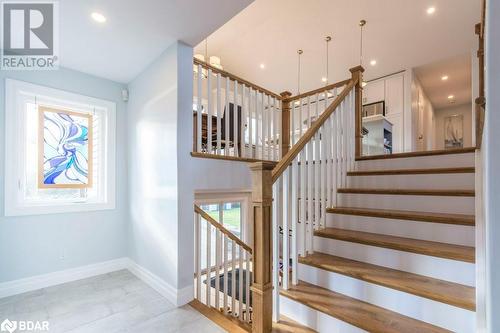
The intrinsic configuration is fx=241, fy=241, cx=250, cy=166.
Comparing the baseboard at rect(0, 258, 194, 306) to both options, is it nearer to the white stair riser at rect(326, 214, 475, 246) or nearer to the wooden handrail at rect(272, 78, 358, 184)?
the wooden handrail at rect(272, 78, 358, 184)

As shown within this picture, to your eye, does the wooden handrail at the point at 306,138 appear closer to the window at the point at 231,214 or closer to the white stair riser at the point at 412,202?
the white stair riser at the point at 412,202

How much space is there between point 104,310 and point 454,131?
9.87 metres

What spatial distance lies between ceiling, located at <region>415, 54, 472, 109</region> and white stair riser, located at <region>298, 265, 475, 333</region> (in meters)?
5.32

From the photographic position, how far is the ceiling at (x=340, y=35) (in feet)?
11.6

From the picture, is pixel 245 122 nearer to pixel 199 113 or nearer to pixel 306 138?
pixel 199 113

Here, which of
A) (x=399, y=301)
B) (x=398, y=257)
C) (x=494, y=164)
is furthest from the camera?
(x=398, y=257)

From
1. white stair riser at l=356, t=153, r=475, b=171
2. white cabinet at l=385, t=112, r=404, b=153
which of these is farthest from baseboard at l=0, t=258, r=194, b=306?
white cabinet at l=385, t=112, r=404, b=153

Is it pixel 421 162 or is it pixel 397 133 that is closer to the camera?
pixel 421 162

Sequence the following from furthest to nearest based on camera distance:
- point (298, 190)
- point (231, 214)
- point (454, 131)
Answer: point (454, 131), point (231, 214), point (298, 190)

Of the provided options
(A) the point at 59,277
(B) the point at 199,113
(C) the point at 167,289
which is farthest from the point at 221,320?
(A) the point at 59,277

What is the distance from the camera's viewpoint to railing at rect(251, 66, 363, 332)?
1644 millimetres

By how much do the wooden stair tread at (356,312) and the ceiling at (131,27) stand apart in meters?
2.26

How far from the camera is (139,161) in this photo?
297cm

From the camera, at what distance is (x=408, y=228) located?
6.29 ft
